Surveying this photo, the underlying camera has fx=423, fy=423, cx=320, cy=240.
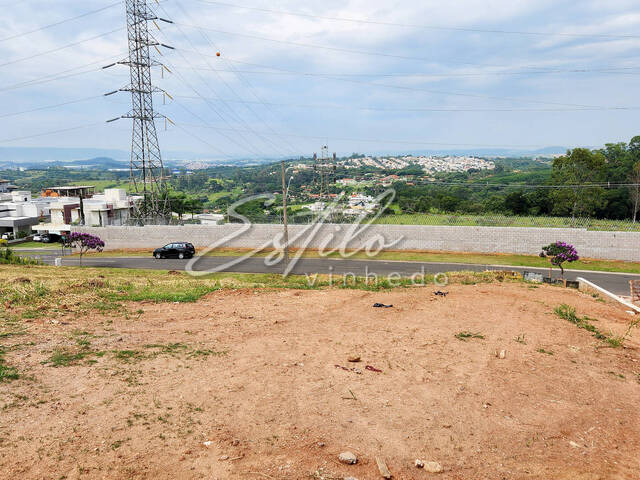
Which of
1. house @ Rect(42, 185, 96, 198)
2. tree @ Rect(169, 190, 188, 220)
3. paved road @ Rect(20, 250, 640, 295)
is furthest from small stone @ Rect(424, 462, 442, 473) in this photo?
house @ Rect(42, 185, 96, 198)

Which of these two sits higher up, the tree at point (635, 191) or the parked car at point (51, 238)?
the tree at point (635, 191)

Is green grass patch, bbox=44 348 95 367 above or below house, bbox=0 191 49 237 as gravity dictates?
below

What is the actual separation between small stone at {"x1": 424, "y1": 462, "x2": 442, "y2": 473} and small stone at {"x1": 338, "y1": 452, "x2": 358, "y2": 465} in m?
1.02

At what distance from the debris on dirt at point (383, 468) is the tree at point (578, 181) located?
157 feet

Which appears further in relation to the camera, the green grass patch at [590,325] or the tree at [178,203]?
the tree at [178,203]

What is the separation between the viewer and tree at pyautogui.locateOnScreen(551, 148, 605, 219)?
47156mm

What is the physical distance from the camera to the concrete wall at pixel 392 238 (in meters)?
32.9

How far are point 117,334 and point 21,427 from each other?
4.86m

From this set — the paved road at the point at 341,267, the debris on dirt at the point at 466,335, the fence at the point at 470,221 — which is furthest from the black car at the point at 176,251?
the debris on dirt at the point at 466,335

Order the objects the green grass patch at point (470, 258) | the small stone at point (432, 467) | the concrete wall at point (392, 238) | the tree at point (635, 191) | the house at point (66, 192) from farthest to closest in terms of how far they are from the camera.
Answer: the house at point (66, 192), the tree at point (635, 191), the concrete wall at point (392, 238), the green grass patch at point (470, 258), the small stone at point (432, 467)

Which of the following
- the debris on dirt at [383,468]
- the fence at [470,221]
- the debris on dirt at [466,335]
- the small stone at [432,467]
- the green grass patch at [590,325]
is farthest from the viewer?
the fence at [470,221]

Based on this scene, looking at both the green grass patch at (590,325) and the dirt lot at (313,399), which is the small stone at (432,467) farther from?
the green grass patch at (590,325)

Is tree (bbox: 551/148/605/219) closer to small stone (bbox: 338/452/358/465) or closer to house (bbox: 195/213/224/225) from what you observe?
house (bbox: 195/213/224/225)

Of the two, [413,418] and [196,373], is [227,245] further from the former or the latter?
[413,418]
